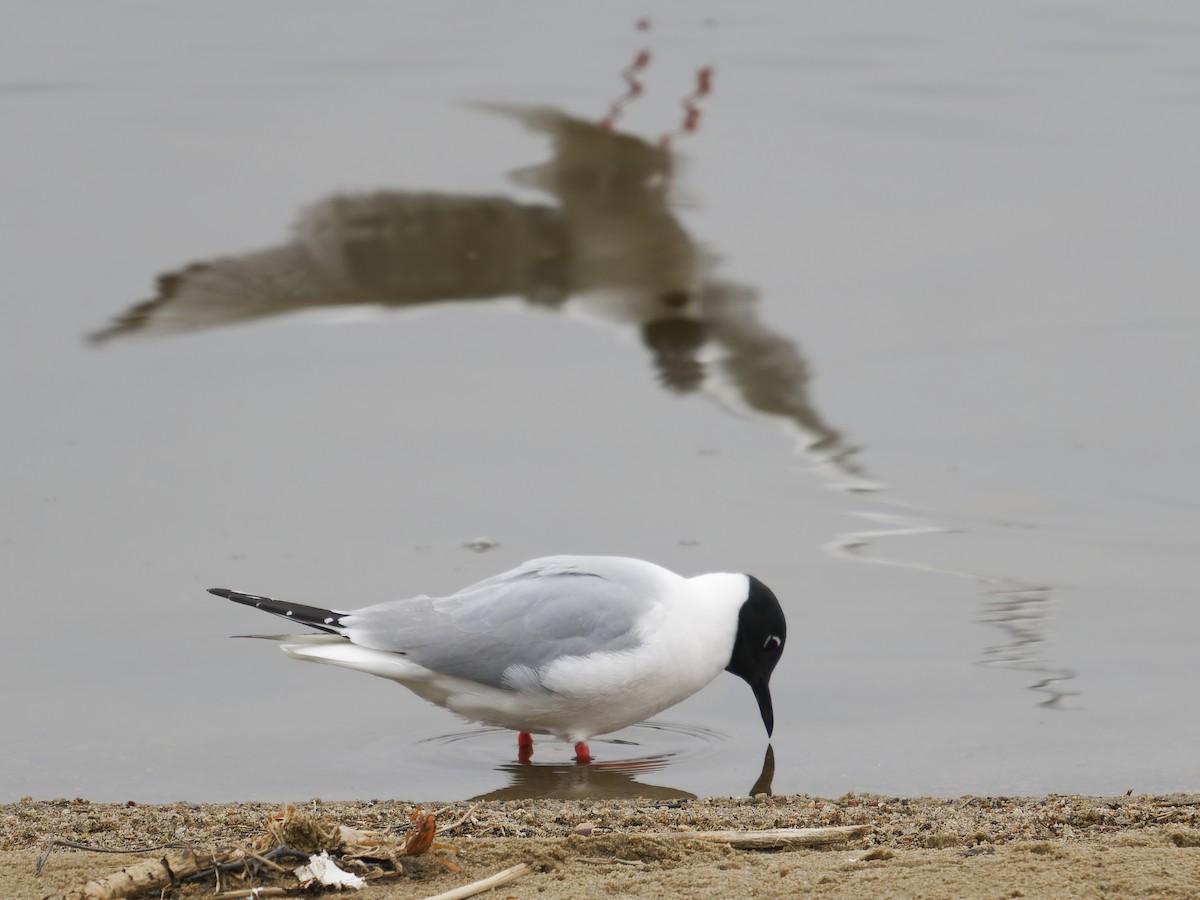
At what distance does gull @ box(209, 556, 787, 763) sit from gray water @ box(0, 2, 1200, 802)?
0.61 feet

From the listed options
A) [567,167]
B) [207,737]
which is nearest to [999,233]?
[567,167]

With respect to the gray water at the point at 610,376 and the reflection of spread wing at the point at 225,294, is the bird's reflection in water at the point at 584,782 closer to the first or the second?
the gray water at the point at 610,376

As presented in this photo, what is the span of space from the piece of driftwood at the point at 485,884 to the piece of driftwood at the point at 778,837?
12.3 inches

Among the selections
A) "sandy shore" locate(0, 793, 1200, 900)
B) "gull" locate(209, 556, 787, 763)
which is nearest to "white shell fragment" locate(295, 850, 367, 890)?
"sandy shore" locate(0, 793, 1200, 900)

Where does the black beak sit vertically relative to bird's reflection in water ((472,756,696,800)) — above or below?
above

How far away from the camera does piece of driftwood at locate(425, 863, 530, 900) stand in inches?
117

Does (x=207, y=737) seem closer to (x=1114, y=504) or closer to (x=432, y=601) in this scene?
(x=432, y=601)

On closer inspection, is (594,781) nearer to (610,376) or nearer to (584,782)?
(584,782)

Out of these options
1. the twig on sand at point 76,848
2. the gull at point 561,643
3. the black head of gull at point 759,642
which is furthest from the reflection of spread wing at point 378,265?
the twig on sand at point 76,848

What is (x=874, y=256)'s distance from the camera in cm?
963

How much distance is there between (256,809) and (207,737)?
917mm

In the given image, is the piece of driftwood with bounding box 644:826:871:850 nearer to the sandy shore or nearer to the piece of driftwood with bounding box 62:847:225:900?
the sandy shore

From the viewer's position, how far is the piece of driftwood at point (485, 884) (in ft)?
9.77

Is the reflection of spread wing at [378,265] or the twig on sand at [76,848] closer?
the twig on sand at [76,848]
